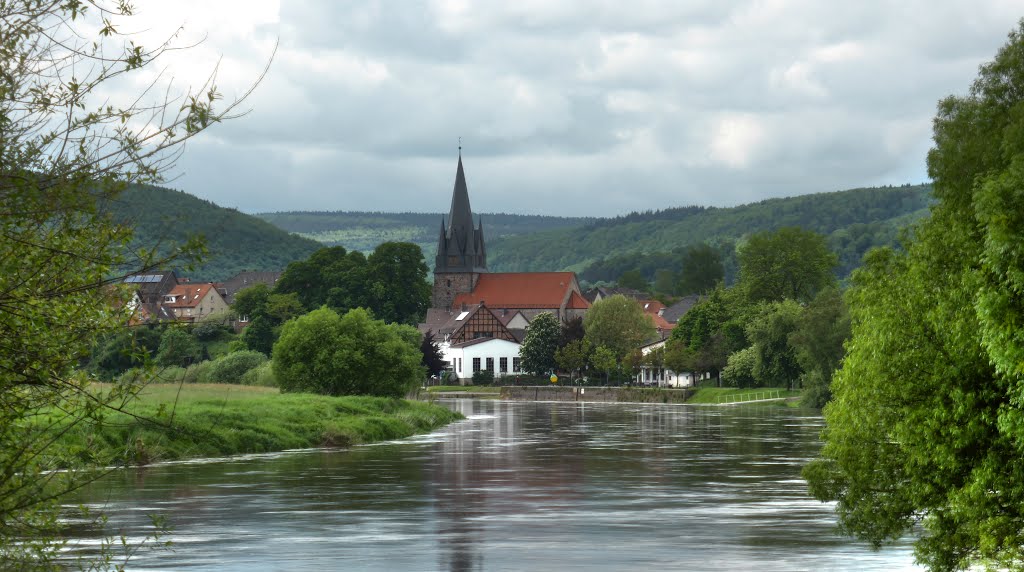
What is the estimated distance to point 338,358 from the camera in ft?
219

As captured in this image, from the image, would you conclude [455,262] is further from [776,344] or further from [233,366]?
[776,344]

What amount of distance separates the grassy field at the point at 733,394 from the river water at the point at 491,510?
5506 centimetres

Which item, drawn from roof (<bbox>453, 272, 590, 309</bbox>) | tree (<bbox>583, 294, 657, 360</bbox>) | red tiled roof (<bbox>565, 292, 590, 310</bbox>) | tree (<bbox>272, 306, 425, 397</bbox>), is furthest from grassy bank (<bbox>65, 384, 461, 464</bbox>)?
red tiled roof (<bbox>565, 292, 590, 310</bbox>)

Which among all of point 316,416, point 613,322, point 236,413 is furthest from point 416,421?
point 613,322

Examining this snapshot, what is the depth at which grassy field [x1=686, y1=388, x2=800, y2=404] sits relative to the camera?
10675 cm

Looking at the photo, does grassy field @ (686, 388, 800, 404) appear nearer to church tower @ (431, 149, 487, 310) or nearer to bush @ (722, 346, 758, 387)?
bush @ (722, 346, 758, 387)

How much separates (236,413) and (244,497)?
20.2 metres

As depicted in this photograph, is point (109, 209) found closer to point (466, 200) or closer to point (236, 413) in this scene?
point (236, 413)

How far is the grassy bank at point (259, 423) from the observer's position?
40559 millimetres

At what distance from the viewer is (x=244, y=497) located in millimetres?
30812

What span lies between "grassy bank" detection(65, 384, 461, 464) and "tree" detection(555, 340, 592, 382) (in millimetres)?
65112

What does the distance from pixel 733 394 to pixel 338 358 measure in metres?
51.1

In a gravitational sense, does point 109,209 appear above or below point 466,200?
below

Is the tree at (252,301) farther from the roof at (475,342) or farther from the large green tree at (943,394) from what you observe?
the large green tree at (943,394)
